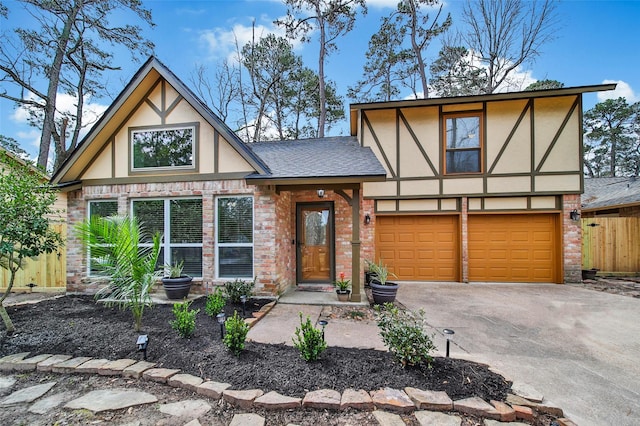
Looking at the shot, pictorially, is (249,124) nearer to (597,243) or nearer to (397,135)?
(397,135)

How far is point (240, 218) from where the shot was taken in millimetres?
5852

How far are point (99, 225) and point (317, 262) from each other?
4666 millimetres

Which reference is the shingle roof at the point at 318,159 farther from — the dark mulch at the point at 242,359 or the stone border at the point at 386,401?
the stone border at the point at 386,401

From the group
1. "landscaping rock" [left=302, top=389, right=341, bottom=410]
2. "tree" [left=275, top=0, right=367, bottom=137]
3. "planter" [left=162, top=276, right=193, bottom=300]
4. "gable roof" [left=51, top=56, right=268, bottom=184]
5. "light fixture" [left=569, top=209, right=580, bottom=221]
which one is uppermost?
"tree" [left=275, top=0, right=367, bottom=137]

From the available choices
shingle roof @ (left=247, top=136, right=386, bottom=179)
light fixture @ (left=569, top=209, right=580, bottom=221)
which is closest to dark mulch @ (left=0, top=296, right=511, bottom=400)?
shingle roof @ (left=247, top=136, right=386, bottom=179)

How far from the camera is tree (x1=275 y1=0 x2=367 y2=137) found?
1270 centimetres

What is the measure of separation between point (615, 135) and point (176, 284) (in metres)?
27.5

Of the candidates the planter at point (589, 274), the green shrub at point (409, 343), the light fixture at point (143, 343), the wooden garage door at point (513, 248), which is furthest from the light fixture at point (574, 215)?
the light fixture at point (143, 343)

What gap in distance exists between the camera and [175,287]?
5387 millimetres

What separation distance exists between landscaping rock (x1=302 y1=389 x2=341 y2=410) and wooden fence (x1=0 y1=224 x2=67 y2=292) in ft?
24.0

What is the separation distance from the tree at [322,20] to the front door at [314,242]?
8274 millimetres

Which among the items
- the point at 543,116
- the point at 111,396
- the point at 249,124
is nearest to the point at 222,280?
the point at 111,396

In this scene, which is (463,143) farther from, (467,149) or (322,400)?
(322,400)

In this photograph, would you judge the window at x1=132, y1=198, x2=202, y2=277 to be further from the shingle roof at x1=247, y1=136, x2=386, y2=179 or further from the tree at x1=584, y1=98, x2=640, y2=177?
the tree at x1=584, y1=98, x2=640, y2=177
